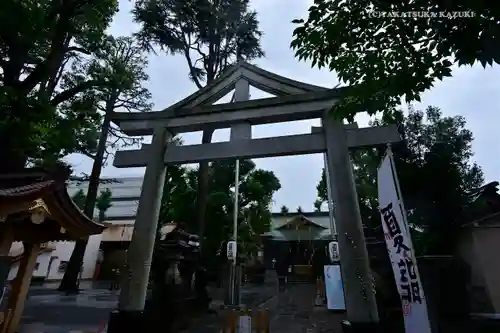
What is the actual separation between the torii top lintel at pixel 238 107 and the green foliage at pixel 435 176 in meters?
4.38

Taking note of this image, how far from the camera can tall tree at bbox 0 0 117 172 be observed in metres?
8.30

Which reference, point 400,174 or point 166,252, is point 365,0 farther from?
point 166,252

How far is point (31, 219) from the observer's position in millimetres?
6008

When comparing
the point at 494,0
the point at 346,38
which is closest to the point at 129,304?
the point at 346,38

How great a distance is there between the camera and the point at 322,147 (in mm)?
7645

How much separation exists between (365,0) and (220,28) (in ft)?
49.8

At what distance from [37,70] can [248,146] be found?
6.72m

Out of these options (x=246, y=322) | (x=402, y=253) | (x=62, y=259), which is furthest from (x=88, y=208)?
(x=402, y=253)

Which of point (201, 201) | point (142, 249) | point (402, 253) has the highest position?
point (201, 201)

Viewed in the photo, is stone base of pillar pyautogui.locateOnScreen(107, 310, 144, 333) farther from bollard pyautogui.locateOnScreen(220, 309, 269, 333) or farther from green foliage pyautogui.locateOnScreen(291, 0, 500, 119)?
green foliage pyautogui.locateOnScreen(291, 0, 500, 119)

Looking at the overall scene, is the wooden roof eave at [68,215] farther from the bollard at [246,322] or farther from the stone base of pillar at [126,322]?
the bollard at [246,322]

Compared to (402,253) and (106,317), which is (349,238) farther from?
(106,317)

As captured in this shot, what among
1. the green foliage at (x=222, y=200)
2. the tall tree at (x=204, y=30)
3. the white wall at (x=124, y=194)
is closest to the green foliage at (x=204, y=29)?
the tall tree at (x=204, y=30)

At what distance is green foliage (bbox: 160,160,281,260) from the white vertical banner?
531 inches
